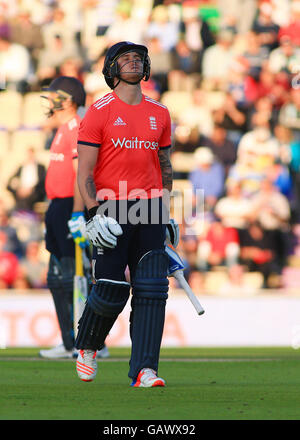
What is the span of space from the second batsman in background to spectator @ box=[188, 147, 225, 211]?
589 centimetres

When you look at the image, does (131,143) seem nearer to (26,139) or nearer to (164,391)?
(164,391)

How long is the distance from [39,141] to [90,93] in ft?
3.69

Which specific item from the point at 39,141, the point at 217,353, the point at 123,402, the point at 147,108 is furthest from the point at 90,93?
the point at 123,402

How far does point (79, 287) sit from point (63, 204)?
0.74m

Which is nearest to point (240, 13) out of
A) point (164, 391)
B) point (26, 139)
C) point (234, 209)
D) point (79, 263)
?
point (26, 139)

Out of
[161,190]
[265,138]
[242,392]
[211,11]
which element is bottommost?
[242,392]

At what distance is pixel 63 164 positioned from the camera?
29.8ft

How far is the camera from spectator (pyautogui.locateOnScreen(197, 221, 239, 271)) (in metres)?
14.5

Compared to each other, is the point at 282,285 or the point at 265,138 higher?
the point at 265,138

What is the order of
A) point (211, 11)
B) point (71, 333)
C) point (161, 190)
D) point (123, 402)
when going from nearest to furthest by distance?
point (123, 402), point (161, 190), point (71, 333), point (211, 11)

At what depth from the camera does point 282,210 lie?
1512cm

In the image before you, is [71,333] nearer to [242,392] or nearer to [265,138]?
[242,392]

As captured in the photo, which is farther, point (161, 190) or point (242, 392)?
point (161, 190)

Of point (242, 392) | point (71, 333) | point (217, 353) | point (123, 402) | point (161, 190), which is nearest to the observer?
point (123, 402)
